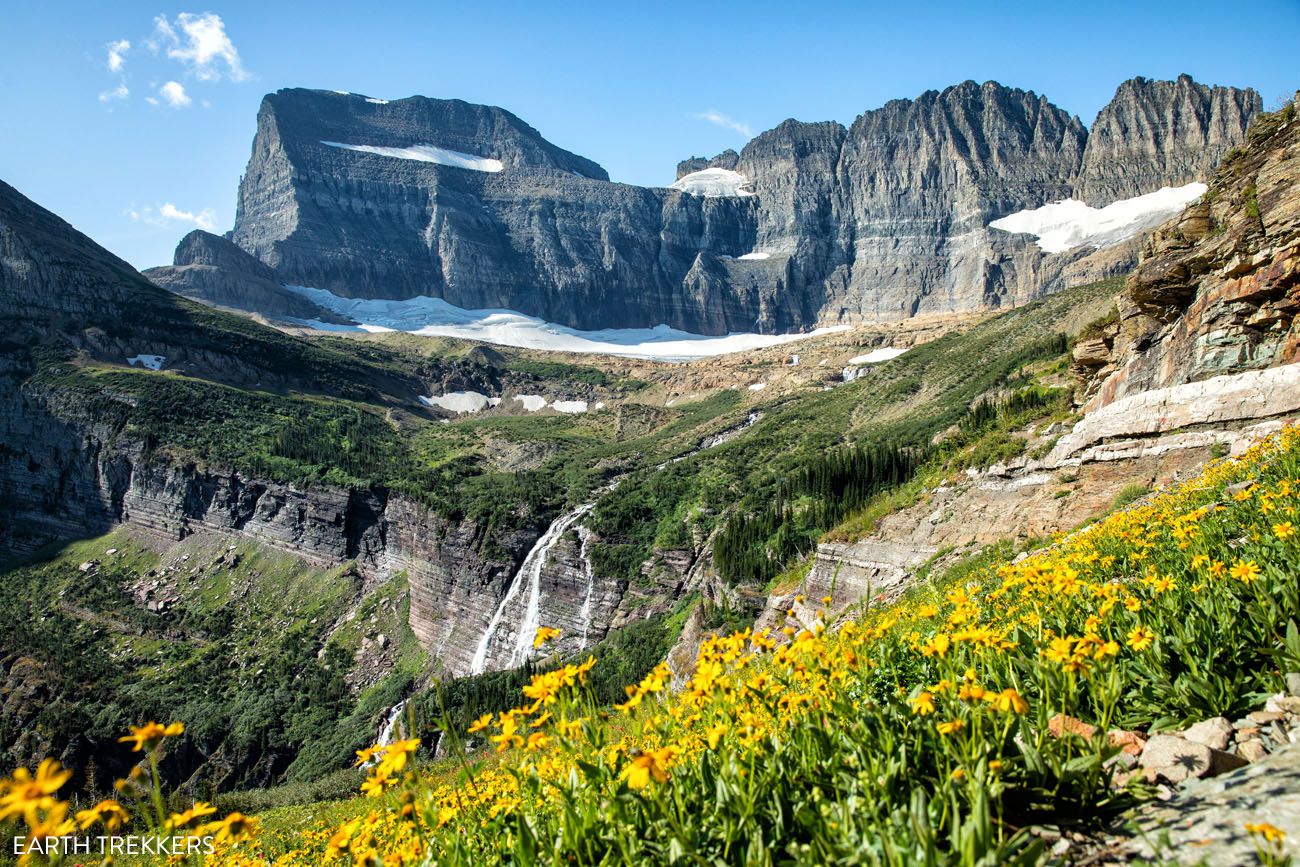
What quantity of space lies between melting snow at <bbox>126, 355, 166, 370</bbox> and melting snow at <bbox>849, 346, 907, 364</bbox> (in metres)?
139

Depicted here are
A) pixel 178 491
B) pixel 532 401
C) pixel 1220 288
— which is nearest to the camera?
pixel 1220 288

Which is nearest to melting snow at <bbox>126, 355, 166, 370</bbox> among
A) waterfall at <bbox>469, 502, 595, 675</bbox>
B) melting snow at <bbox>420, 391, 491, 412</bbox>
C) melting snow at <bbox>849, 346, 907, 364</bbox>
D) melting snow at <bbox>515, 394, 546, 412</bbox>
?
melting snow at <bbox>420, 391, 491, 412</bbox>

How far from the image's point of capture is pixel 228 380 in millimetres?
122250

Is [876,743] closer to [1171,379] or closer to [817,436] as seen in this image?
[1171,379]

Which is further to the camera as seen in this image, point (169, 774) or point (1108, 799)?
point (169, 774)

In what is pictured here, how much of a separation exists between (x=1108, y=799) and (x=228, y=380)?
475 ft

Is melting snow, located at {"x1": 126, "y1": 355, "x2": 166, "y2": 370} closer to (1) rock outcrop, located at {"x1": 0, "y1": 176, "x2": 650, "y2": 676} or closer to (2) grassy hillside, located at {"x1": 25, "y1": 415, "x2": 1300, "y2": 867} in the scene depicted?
(1) rock outcrop, located at {"x1": 0, "y1": 176, "x2": 650, "y2": 676}

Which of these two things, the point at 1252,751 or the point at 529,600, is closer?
the point at 1252,751

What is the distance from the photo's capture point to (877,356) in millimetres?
154500

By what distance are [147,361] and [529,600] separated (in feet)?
327

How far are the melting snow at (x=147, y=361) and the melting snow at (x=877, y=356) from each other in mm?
139198

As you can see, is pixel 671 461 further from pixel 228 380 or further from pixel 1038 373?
pixel 228 380

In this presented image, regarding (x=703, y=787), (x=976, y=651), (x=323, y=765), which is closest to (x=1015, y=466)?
(x=976, y=651)

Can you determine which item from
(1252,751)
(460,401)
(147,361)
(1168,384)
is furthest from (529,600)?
(460,401)
